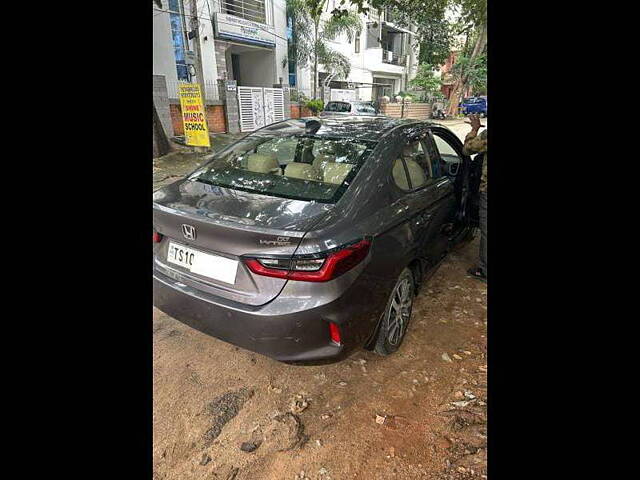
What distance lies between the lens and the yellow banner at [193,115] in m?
9.34

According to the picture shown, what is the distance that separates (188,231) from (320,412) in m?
1.21

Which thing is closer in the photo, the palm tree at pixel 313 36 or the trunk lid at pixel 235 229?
the trunk lid at pixel 235 229

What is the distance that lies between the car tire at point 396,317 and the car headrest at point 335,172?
2.31ft

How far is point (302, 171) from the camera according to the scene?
2.54 meters

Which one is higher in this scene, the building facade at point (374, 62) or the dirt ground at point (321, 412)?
the building facade at point (374, 62)

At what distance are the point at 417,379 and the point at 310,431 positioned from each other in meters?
0.77

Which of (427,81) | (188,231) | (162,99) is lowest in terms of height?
(188,231)

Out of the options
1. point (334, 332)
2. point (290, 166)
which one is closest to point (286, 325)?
point (334, 332)

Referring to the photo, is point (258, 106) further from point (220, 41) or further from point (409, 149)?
point (409, 149)

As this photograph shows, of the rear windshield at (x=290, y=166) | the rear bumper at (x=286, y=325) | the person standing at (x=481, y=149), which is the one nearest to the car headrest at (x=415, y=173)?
the rear windshield at (x=290, y=166)

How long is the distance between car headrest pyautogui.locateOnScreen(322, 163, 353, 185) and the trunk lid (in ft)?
1.02

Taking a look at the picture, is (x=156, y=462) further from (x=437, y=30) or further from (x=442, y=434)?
(x=437, y=30)

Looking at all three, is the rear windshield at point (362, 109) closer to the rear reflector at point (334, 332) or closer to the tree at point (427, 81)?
the tree at point (427, 81)

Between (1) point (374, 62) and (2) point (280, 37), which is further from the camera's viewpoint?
(1) point (374, 62)
